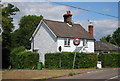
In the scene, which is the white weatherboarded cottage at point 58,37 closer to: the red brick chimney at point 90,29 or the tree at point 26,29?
the red brick chimney at point 90,29

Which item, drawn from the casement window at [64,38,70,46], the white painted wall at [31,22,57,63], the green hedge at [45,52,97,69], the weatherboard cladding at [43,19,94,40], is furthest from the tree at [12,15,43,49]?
the green hedge at [45,52,97,69]

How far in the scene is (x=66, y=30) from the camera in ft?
138

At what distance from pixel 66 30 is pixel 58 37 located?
392cm

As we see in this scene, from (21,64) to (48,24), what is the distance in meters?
10.1

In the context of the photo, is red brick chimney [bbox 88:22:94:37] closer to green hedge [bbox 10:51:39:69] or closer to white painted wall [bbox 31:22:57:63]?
white painted wall [bbox 31:22:57:63]

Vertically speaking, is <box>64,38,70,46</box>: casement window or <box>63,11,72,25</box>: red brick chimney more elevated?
<box>63,11,72,25</box>: red brick chimney

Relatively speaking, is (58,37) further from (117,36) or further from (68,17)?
(117,36)

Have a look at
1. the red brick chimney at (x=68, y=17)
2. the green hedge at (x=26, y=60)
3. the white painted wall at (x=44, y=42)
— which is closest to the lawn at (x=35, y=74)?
the green hedge at (x=26, y=60)

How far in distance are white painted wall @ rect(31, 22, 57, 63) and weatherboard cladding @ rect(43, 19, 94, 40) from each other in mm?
1064

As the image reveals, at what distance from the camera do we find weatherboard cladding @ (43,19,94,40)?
4028cm

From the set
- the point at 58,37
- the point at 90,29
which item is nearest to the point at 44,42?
the point at 58,37

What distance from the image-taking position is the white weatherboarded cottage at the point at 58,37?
3931 cm

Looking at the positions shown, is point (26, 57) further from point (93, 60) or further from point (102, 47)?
point (102, 47)

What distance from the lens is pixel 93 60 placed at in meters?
33.4
